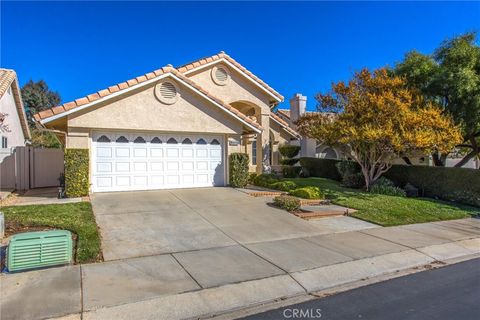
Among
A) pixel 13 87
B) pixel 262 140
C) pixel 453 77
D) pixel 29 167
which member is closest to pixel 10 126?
pixel 13 87

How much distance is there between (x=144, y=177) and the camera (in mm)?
13688

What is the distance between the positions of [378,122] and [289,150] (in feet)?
29.4

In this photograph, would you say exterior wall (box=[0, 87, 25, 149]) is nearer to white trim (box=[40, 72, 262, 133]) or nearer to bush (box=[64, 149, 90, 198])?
white trim (box=[40, 72, 262, 133])

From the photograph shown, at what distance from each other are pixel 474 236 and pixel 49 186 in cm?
1714

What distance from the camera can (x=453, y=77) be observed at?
14125mm

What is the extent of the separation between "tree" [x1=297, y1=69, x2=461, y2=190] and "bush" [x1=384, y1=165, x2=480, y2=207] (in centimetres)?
107

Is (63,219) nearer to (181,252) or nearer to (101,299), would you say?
(181,252)

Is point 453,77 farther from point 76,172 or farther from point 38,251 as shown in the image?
point 38,251

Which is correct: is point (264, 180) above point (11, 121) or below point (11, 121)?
below

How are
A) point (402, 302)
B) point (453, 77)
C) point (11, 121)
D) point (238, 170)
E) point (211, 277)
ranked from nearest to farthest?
1. point (402, 302)
2. point (211, 277)
3. point (453, 77)
4. point (238, 170)
5. point (11, 121)

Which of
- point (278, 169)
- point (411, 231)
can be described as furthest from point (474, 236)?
point (278, 169)

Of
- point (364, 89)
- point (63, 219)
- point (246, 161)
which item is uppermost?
point (364, 89)

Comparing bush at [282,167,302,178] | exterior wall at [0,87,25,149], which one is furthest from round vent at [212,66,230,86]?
exterior wall at [0,87,25,149]

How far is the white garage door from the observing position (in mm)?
13023
